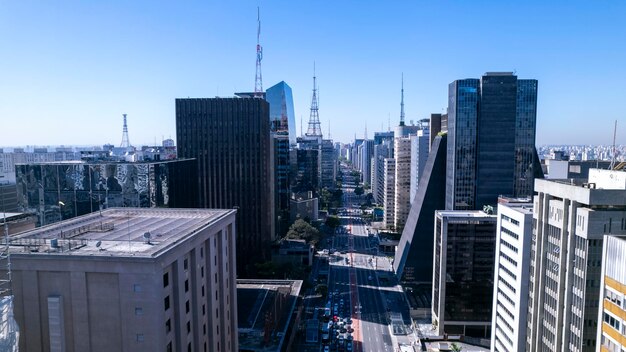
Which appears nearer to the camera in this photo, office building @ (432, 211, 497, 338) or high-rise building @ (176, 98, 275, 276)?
office building @ (432, 211, 497, 338)

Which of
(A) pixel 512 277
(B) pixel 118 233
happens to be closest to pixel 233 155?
(A) pixel 512 277

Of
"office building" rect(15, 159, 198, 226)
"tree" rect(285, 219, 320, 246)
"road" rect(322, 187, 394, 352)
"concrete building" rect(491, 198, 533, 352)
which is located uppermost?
"office building" rect(15, 159, 198, 226)

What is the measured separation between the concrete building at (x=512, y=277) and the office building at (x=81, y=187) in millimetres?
45013

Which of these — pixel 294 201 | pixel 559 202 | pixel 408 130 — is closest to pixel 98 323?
pixel 559 202

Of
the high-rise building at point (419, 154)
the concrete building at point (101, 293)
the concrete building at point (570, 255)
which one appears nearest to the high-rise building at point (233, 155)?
the high-rise building at point (419, 154)

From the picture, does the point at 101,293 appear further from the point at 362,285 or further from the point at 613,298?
the point at 362,285

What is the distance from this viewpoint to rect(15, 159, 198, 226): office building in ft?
199

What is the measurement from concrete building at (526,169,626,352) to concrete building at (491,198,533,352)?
1.24 meters

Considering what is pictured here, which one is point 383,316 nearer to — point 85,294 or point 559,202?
point 559,202

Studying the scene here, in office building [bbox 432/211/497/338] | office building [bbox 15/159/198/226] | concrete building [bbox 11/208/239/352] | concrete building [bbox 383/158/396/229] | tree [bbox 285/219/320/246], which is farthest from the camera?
concrete building [bbox 383/158/396/229]

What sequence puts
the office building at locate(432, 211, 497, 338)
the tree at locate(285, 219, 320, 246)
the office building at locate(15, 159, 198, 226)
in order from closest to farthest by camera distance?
the office building at locate(15, 159, 198, 226), the office building at locate(432, 211, 497, 338), the tree at locate(285, 219, 320, 246)

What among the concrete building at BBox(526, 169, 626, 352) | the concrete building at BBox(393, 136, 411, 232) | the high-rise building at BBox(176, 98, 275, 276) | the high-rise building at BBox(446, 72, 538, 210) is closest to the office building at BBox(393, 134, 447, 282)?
the high-rise building at BBox(446, 72, 538, 210)

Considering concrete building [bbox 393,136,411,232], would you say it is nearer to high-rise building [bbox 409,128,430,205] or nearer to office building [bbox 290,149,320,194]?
high-rise building [bbox 409,128,430,205]

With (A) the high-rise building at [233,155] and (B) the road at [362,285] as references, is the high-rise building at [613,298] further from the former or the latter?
(A) the high-rise building at [233,155]
